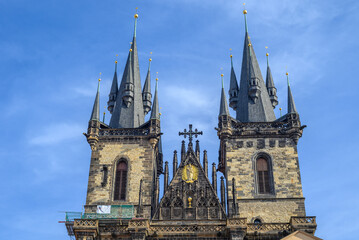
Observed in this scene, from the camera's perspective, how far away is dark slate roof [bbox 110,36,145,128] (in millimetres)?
34781

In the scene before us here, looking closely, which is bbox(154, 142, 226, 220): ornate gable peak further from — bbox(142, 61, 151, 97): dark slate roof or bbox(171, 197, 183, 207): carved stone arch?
bbox(142, 61, 151, 97): dark slate roof

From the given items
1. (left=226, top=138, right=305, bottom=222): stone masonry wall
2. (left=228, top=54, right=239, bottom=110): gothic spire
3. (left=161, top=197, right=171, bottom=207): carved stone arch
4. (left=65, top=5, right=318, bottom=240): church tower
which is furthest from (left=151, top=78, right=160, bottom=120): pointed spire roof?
(left=228, top=54, right=239, bottom=110): gothic spire

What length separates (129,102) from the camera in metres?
35.9

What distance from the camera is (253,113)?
34.5m

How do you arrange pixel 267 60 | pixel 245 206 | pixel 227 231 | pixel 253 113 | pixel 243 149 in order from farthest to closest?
pixel 267 60
pixel 253 113
pixel 243 149
pixel 245 206
pixel 227 231

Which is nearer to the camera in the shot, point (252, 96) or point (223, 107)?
point (223, 107)

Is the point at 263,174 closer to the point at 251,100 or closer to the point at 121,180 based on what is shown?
the point at 251,100

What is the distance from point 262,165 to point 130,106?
30.9ft

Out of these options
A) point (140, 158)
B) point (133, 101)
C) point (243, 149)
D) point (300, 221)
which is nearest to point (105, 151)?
point (140, 158)

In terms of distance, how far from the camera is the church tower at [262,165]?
2953 cm

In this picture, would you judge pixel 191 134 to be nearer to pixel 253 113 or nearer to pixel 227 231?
pixel 253 113

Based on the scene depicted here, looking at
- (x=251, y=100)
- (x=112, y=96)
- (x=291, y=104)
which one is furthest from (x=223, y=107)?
(x=112, y=96)

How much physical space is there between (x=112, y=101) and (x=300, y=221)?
15169 millimetres

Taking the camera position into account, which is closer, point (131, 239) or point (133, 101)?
point (131, 239)
